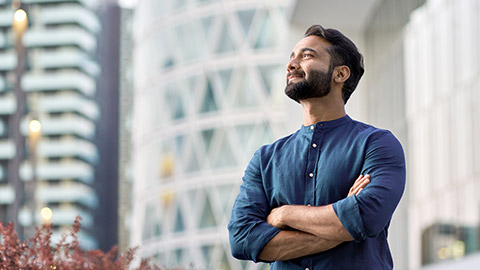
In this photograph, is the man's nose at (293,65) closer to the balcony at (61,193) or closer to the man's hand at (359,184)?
the man's hand at (359,184)

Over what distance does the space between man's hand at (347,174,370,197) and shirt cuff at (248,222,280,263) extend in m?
0.29

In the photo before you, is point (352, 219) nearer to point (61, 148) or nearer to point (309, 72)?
point (309, 72)

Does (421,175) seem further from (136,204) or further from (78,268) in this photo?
(136,204)

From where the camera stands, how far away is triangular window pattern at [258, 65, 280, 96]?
46.8m

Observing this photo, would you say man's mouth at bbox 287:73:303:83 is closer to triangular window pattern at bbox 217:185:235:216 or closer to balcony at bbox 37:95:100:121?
triangular window pattern at bbox 217:185:235:216

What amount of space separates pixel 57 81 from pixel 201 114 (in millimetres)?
59972

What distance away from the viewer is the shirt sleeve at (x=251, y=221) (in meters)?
3.18

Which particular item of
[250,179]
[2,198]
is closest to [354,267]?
[250,179]

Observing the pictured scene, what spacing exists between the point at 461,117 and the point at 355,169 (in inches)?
749

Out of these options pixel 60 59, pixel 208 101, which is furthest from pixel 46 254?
pixel 60 59

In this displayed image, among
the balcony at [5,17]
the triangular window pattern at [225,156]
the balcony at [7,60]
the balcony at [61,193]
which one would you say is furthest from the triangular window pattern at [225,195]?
the balcony at [5,17]

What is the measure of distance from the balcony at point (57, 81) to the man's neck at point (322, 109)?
104 metres

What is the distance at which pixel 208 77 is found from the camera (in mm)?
48906

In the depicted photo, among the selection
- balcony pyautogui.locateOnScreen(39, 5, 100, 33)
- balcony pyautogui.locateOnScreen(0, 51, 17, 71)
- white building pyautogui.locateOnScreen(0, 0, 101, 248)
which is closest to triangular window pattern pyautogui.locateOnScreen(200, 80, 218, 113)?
white building pyautogui.locateOnScreen(0, 0, 101, 248)
